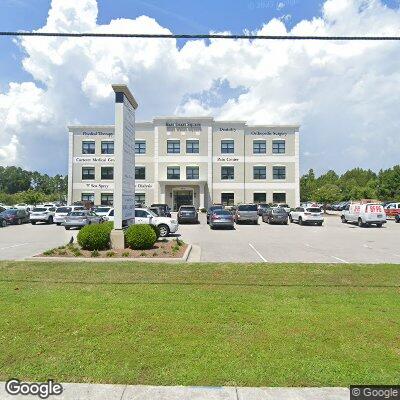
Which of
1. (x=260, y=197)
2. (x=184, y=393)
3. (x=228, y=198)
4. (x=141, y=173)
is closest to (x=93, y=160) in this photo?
(x=141, y=173)

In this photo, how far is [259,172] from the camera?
56.5 meters

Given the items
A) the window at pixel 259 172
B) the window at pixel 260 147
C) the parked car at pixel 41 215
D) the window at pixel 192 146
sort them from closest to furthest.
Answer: the parked car at pixel 41 215 → the window at pixel 192 146 → the window at pixel 259 172 → the window at pixel 260 147

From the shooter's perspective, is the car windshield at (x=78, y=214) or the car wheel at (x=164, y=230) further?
the car windshield at (x=78, y=214)

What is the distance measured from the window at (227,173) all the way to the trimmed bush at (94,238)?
4277 cm

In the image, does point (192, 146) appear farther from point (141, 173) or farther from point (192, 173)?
point (141, 173)

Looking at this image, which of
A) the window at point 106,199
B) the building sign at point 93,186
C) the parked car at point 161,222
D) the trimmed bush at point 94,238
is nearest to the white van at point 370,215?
the parked car at point 161,222

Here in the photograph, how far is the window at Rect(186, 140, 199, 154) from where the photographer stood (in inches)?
2205

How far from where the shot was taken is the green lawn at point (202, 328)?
14.1 feet

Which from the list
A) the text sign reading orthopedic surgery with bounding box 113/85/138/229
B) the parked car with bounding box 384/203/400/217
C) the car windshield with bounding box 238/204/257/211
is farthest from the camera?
the parked car with bounding box 384/203/400/217

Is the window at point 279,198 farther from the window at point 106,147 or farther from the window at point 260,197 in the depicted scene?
the window at point 106,147

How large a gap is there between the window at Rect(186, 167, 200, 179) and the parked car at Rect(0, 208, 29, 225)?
2576 centimetres

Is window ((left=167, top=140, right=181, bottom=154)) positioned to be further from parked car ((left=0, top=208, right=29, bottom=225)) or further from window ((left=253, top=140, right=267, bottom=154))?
parked car ((left=0, top=208, right=29, bottom=225))

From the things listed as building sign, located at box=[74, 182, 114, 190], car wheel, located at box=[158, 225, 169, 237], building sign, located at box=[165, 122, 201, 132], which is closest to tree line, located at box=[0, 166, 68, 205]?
building sign, located at box=[74, 182, 114, 190]

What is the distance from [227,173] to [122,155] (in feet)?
138
